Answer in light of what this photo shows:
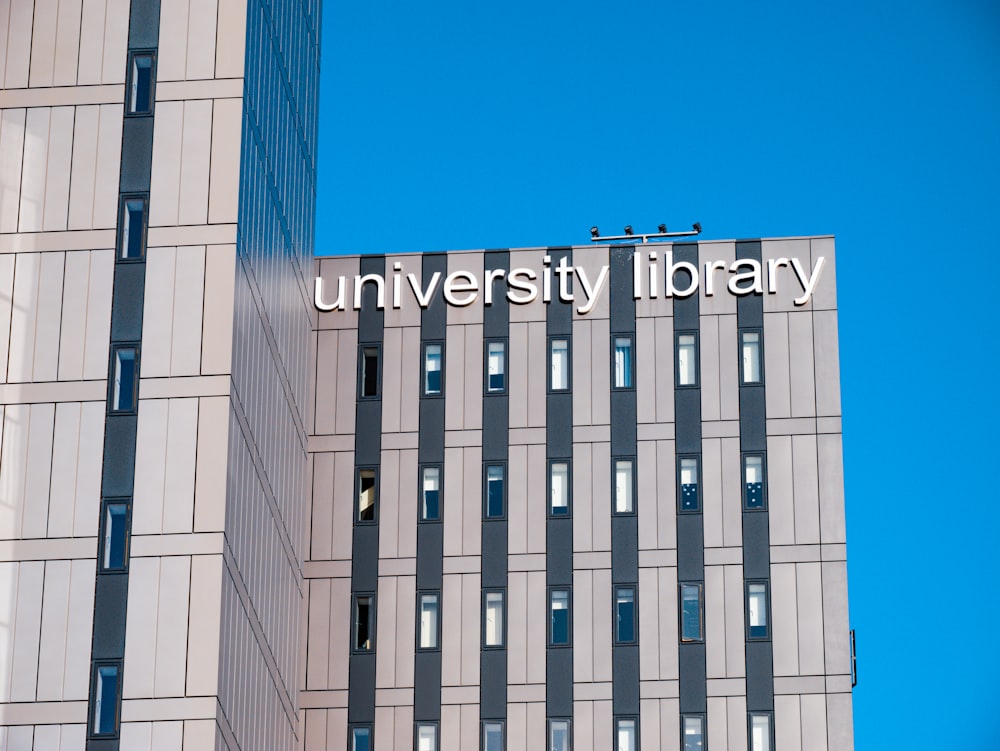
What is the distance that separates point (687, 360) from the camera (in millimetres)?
67688

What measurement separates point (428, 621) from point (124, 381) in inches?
658

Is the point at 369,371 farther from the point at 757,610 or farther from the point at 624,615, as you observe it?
the point at 757,610

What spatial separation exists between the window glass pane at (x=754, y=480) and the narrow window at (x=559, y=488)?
6.04 m

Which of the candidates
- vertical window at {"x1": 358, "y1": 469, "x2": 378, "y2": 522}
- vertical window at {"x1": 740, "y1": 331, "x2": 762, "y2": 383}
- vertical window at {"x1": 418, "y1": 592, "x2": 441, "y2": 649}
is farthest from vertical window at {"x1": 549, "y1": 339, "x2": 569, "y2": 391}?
vertical window at {"x1": 418, "y1": 592, "x2": 441, "y2": 649}

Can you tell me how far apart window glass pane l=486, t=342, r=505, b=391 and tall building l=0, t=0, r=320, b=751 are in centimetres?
1039

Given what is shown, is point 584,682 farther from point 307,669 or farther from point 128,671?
point 128,671

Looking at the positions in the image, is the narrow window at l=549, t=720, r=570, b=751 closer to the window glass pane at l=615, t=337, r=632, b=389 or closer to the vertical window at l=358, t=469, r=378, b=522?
the vertical window at l=358, t=469, r=378, b=522

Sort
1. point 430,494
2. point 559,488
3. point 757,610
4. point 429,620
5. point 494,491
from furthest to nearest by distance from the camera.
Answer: point 430,494
point 494,491
point 559,488
point 429,620
point 757,610

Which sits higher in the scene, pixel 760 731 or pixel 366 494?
pixel 366 494

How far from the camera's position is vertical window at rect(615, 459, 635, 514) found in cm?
6619

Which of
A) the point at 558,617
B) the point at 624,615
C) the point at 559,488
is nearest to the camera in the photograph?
the point at 624,615

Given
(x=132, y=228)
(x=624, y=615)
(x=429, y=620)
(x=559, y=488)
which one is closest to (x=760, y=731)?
(x=624, y=615)

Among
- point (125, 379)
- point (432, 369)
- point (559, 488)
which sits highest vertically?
point (432, 369)

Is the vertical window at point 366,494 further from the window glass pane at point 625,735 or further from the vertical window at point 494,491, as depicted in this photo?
the window glass pane at point 625,735
